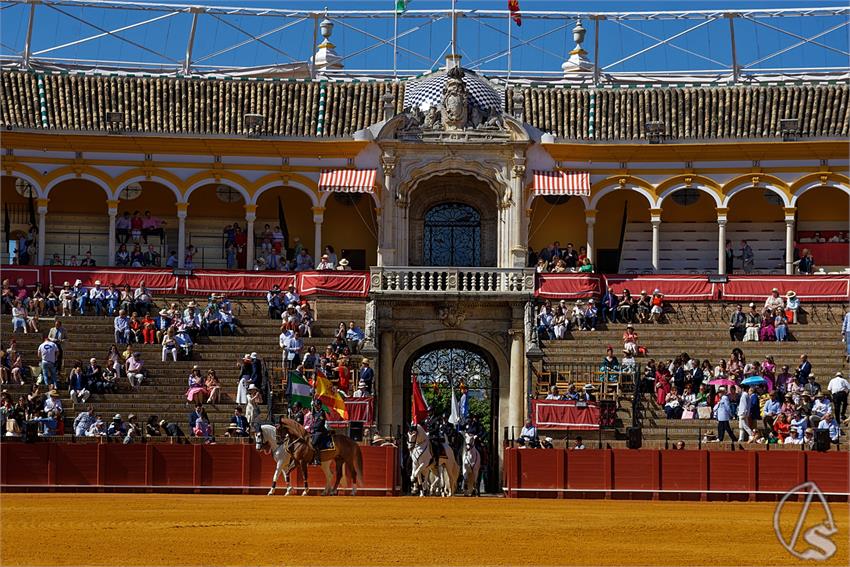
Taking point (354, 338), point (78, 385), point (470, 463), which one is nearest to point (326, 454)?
point (470, 463)

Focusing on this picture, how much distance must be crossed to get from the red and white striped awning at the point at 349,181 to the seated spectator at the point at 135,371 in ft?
31.1

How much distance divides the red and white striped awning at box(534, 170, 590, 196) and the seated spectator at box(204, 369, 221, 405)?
12.2 meters

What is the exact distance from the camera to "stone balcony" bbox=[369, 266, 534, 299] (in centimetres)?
5356

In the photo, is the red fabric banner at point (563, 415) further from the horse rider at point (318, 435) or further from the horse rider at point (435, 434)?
the horse rider at point (318, 435)

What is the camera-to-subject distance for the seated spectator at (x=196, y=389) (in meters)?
48.3

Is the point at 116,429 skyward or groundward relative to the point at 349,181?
groundward

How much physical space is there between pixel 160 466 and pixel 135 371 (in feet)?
16.9

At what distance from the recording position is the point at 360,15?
64.8m

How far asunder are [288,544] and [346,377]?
58.3 feet

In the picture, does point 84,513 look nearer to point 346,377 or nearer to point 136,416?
point 136,416

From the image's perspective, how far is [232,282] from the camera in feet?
183

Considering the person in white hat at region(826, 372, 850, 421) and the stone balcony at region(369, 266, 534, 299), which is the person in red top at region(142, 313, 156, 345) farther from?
the person in white hat at region(826, 372, 850, 421)

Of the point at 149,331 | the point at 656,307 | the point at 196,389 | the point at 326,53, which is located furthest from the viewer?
the point at 326,53

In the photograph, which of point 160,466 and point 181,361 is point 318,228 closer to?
point 181,361
